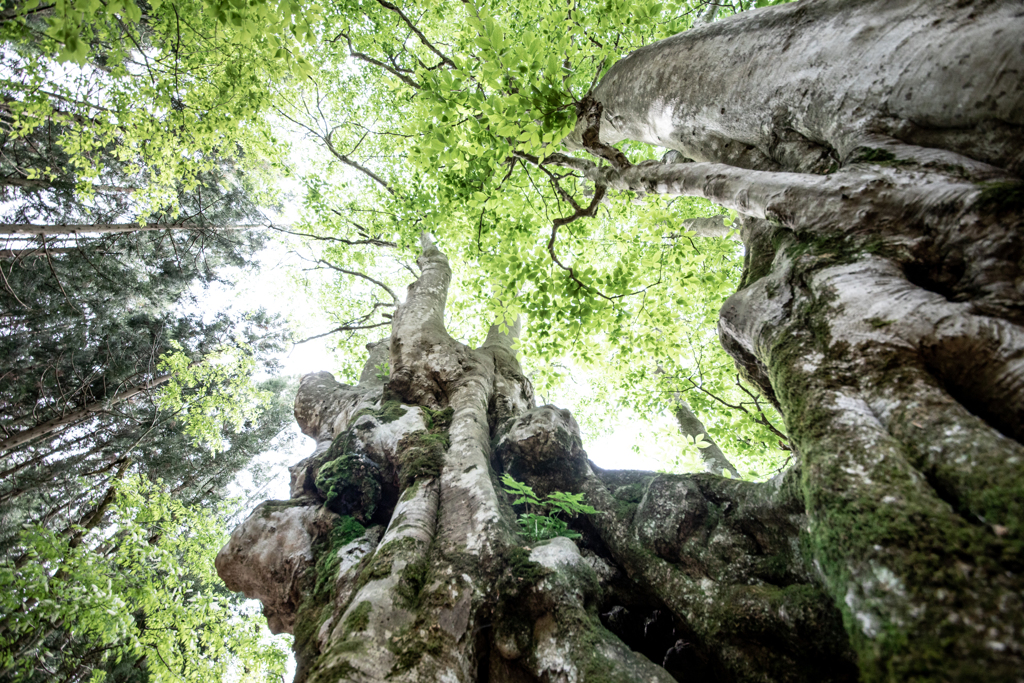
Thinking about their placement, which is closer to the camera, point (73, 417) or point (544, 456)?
point (544, 456)

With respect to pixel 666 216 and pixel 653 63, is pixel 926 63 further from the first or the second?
pixel 666 216

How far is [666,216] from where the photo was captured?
4629mm

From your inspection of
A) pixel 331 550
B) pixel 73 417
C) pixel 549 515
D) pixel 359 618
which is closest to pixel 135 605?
pixel 331 550

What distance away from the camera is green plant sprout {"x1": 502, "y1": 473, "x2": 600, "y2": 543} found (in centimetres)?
311

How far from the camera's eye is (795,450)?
2043mm

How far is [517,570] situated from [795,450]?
1739 mm

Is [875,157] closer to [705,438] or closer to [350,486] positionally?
[350,486]

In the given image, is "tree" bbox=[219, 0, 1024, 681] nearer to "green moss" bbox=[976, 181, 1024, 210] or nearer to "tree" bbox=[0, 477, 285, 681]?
"green moss" bbox=[976, 181, 1024, 210]

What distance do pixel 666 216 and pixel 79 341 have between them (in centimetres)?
1439

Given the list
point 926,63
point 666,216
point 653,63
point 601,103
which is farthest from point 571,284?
point 926,63

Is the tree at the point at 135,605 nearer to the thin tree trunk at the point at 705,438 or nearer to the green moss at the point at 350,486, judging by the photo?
the green moss at the point at 350,486

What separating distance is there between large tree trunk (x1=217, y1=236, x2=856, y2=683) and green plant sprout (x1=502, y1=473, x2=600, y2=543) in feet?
0.44

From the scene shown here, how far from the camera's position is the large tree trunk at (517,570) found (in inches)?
80.6

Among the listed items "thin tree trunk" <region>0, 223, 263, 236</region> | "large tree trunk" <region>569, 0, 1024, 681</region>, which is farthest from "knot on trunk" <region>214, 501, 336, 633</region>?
"thin tree trunk" <region>0, 223, 263, 236</region>
